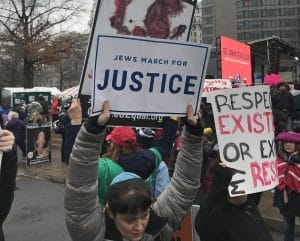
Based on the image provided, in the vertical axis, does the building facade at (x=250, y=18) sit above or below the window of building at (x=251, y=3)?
below

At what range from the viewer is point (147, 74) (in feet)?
9.05

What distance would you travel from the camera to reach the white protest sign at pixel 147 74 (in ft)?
8.45

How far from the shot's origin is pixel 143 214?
7.82 feet

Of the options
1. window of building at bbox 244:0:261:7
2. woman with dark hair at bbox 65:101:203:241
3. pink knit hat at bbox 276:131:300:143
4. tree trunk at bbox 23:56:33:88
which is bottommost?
woman with dark hair at bbox 65:101:203:241

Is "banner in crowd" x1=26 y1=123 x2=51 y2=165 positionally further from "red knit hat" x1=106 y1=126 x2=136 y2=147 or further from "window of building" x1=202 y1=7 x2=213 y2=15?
"window of building" x1=202 y1=7 x2=213 y2=15

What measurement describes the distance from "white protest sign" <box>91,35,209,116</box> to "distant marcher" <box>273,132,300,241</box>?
2812mm

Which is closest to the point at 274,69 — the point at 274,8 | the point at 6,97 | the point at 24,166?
the point at 24,166

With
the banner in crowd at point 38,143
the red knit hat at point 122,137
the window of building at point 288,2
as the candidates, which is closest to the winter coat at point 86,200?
the red knit hat at point 122,137

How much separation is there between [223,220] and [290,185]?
8.48 feet

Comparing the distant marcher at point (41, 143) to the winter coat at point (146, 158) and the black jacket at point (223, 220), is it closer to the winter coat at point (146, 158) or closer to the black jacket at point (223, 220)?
the winter coat at point (146, 158)

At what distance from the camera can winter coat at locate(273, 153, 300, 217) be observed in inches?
212

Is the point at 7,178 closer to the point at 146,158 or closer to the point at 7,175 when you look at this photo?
the point at 7,175

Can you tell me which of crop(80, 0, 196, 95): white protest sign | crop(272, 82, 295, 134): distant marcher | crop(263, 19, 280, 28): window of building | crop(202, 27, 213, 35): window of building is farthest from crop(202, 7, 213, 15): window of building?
crop(80, 0, 196, 95): white protest sign

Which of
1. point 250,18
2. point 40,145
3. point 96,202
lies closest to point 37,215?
point 40,145
